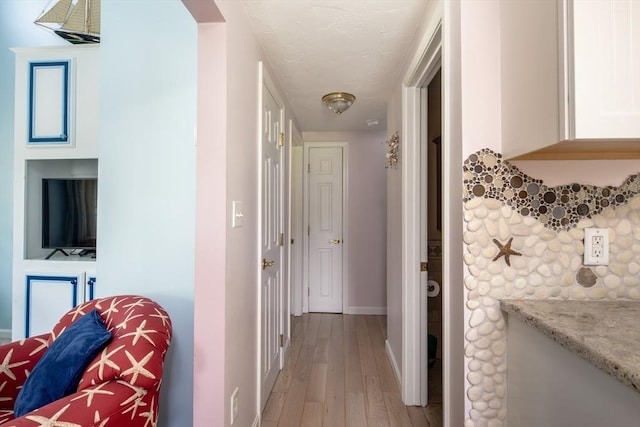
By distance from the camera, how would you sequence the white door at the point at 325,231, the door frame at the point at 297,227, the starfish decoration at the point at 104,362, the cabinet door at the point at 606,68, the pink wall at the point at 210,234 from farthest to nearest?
the white door at the point at 325,231, the door frame at the point at 297,227, the pink wall at the point at 210,234, the starfish decoration at the point at 104,362, the cabinet door at the point at 606,68

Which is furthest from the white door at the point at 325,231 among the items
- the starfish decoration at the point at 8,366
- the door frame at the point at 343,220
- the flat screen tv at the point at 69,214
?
the starfish decoration at the point at 8,366

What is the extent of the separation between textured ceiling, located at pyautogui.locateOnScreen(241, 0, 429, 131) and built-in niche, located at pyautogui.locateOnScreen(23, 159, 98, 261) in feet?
5.97

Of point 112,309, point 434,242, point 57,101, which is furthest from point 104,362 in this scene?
point 434,242

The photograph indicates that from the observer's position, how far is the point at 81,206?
240 centimetres

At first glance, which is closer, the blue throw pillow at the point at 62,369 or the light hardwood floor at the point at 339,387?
the blue throw pillow at the point at 62,369

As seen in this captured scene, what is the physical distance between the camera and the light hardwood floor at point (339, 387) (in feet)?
6.16

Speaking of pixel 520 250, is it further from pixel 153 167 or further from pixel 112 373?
pixel 153 167

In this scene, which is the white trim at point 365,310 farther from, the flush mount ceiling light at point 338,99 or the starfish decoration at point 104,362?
the starfish decoration at point 104,362

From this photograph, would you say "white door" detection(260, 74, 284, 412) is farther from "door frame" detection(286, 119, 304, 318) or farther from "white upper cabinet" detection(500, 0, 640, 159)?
"white upper cabinet" detection(500, 0, 640, 159)

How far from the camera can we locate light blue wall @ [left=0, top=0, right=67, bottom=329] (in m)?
3.14

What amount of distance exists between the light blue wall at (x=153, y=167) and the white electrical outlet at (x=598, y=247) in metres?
1.75

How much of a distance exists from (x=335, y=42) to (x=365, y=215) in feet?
8.08

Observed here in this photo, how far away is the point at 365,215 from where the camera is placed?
13.0 ft

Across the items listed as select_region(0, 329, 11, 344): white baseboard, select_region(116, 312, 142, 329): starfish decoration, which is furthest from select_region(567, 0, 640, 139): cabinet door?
select_region(0, 329, 11, 344): white baseboard
